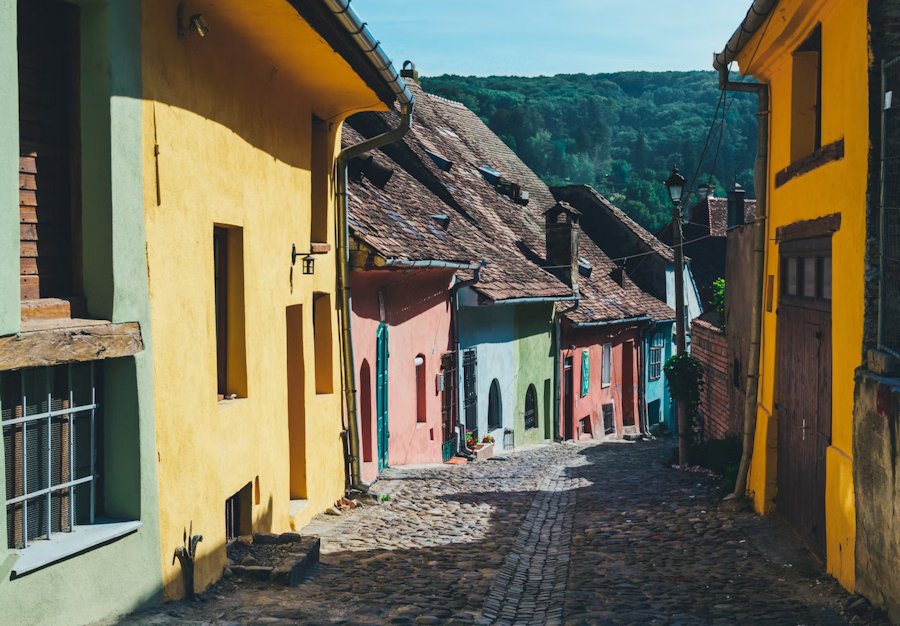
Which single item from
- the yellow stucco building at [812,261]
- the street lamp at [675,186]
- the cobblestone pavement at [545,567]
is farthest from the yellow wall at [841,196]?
the street lamp at [675,186]

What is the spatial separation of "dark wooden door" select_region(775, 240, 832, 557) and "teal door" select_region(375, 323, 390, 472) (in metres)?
5.40

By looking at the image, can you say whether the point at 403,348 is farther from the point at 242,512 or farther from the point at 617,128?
the point at 617,128

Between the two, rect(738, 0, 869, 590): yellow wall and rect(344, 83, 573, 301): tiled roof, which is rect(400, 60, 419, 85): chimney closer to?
rect(344, 83, 573, 301): tiled roof

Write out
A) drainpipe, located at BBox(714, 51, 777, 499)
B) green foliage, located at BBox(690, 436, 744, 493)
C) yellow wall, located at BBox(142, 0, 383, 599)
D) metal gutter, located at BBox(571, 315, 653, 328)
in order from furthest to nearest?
metal gutter, located at BBox(571, 315, 653, 328) < green foliage, located at BBox(690, 436, 744, 493) < drainpipe, located at BBox(714, 51, 777, 499) < yellow wall, located at BBox(142, 0, 383, 599)

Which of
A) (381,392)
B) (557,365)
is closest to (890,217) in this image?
(381,392)

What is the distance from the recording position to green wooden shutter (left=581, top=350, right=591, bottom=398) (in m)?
25.9

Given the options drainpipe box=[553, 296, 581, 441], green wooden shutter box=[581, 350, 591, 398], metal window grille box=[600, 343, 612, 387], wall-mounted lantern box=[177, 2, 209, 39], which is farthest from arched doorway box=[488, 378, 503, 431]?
wall-mounted lantern box=[177, 2, 209, 39]

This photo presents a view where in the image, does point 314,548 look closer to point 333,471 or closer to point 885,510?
point 333,471

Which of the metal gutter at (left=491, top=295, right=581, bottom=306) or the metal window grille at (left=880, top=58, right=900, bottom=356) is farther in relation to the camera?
the metal gutter at (left=491, top=295, right=581, bottom=306)

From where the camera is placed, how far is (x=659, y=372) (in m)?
32.2

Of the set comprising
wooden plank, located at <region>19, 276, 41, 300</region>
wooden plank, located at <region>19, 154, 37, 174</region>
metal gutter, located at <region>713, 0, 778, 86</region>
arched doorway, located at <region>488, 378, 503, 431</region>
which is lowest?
arched doorway, located at <region>488, 378, 503, 431</region>

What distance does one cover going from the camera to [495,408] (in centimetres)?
2119

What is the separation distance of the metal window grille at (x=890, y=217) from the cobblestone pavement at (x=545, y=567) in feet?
5.67

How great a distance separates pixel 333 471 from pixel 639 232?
21673 mm
